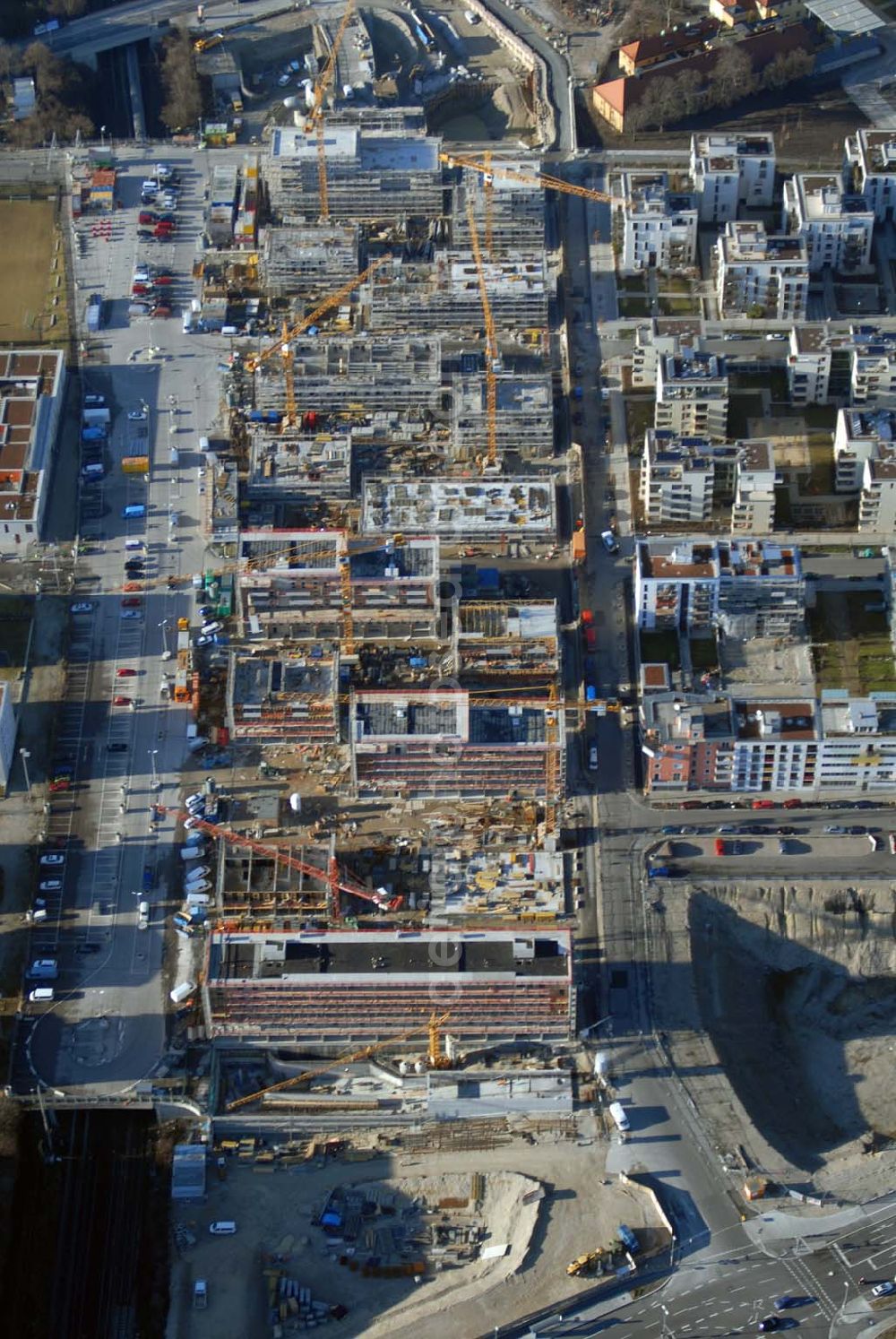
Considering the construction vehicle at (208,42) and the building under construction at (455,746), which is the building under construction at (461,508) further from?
the construction vehicle at (208,42)

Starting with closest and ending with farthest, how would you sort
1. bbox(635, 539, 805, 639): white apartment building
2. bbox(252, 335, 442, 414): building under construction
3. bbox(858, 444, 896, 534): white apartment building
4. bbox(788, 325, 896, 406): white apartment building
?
bbox(635, 539, 805, 639): white apartment building
bbox(858, 444, 896, 534): white apartment building
bbox(788, 325, 896, 406): white apartment building
bbox(252, 335, 442, 414): building under construction

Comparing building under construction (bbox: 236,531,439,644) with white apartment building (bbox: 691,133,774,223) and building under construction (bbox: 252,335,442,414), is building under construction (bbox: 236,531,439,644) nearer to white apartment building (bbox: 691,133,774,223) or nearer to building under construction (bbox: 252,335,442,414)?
building under construction (bbox: 252,335,442,414)

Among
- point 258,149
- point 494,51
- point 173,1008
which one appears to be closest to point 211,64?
point 258,149

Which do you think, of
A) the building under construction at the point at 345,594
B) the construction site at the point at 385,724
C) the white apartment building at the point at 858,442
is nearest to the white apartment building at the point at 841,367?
the white apartment building at the point at 858,442

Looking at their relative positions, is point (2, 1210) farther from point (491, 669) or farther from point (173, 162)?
point (173, 162)

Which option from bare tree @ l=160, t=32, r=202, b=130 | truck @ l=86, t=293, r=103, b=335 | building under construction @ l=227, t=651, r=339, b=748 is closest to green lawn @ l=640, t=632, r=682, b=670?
building under construction @ l=227, t=651, r=339, b=748

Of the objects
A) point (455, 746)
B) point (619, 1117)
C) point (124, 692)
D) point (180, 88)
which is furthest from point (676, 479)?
point (180, 88)
